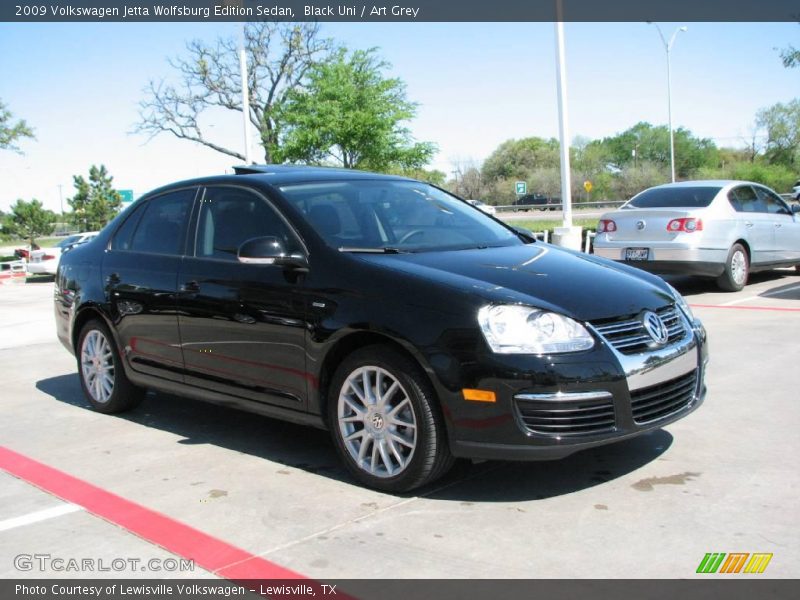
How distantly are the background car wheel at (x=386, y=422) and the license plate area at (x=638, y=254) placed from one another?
7.75 m

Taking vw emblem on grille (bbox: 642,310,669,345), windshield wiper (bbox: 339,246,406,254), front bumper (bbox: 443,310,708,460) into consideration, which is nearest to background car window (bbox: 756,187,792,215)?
vw emblem on grille (bbox: 642,310,669,345)

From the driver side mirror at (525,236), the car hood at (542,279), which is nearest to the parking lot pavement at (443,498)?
the car hood at (542,279)

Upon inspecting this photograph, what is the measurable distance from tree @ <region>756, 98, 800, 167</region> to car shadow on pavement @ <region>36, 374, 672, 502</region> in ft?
255

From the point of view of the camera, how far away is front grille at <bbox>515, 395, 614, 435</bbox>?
383 cm

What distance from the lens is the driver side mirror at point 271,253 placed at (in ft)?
15.0

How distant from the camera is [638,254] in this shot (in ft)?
37.0

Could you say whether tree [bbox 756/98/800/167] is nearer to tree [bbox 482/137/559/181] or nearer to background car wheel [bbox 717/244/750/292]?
tree [bbox 482/137/559/181]

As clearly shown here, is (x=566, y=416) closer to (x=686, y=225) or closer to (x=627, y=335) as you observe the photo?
(x=627, y=335)

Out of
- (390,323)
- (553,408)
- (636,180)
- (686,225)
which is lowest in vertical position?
(553,408)

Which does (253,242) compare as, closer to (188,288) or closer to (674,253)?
(188,288)

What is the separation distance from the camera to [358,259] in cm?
447

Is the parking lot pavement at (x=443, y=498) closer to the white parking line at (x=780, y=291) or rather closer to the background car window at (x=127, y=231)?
the background car window at (x=127, y=231)

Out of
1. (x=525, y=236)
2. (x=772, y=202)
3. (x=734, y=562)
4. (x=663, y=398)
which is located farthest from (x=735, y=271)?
(x=734, y=562)

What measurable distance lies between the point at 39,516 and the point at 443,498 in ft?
6.53
